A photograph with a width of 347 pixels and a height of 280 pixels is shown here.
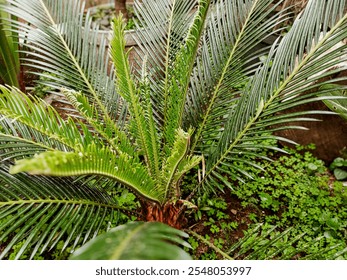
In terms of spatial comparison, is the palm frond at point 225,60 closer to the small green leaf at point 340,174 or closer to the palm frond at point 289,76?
the palm frond at point 289,76

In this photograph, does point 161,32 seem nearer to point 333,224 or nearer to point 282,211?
point 282,211

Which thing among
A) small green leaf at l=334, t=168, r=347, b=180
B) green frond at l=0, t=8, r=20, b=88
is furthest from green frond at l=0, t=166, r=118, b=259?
small green leaf at l=334, t=168, r=347, b=180

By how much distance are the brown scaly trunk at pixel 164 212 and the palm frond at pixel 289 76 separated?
20 centimetres

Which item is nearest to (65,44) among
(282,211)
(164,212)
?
(164,212)

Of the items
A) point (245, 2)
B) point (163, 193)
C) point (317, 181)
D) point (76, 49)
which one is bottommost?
point (317, 181)

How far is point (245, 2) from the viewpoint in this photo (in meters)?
1.78

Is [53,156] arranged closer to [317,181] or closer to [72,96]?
[72,96]

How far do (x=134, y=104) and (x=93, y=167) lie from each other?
18.4 inches

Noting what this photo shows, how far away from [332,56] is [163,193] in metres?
0.92

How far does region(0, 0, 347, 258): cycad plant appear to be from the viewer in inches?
53.1

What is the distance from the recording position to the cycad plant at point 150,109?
4.42 feet

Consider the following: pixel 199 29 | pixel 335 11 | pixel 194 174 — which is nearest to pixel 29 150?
pixel 199 29

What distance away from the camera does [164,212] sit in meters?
1.66

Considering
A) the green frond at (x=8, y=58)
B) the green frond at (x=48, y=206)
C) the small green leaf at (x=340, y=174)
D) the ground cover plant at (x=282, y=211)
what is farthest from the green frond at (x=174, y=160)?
the green frond at (x=8, y=58)
